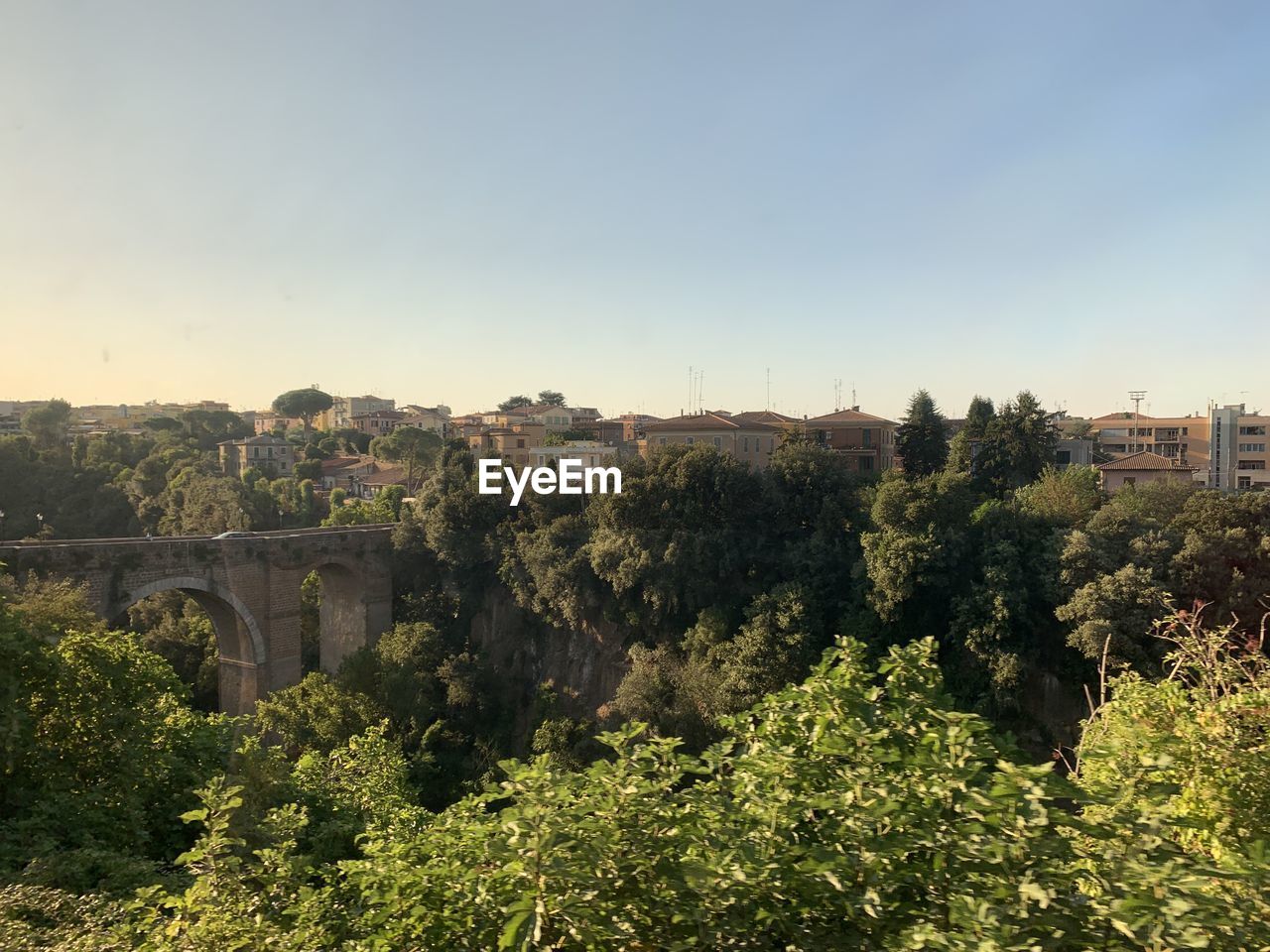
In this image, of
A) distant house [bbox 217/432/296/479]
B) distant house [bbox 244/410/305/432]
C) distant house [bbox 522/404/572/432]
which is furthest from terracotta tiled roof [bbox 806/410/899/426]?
distant house [bbox 244/410/305/432]

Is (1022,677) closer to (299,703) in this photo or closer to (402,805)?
(402,805)

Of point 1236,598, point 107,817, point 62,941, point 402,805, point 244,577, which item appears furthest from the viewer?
point 244,577

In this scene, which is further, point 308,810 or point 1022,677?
point 1022,677

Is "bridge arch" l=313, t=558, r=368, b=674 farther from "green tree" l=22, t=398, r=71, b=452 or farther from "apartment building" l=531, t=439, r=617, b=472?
"green tree" l=22, t=398, r=71, b=452

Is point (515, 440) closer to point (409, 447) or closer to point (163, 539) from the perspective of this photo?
point (409, 447)

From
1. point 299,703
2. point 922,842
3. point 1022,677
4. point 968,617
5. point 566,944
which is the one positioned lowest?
point 299,703

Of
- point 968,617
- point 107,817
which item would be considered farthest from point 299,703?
point 968,617

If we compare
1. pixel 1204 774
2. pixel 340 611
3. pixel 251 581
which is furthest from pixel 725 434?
pixel 1204 774
